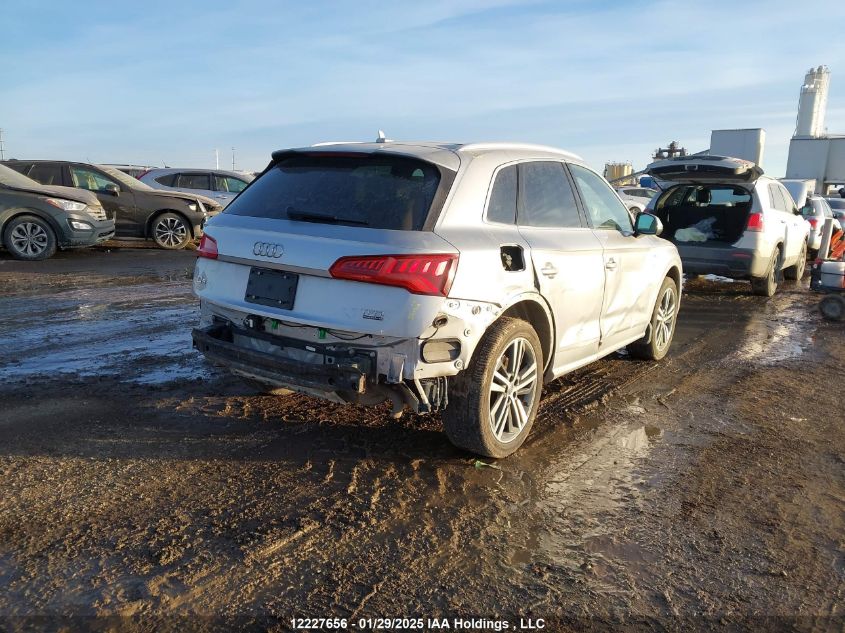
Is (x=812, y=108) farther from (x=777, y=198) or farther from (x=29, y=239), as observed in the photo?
(x=29, y=239)

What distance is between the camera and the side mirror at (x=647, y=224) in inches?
219

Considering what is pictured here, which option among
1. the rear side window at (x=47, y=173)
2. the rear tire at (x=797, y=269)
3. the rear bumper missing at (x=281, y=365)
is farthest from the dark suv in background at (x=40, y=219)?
the rear tire at (x=797, y=269)

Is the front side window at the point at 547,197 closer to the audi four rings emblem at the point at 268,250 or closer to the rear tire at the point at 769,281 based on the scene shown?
the audi four rings emblem at the point at 268,250

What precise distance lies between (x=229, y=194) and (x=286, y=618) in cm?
1530

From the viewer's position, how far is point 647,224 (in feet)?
18.3

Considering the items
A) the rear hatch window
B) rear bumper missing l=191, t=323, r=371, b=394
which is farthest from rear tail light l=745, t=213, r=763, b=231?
rear bumper missing l=191, t=323, r=371, b=394

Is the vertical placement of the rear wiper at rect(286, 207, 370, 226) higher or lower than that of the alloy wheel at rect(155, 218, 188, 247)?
higher

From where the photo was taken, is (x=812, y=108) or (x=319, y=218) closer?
(x=319, y=218)

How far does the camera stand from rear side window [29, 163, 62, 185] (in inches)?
538

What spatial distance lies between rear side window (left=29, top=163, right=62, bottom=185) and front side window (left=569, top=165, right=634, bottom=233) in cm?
1188

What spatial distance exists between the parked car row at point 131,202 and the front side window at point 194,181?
2.13 metres

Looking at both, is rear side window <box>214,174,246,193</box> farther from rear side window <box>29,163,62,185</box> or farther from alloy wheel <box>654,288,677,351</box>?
alloy wheel <box>654,288,677,351</box>

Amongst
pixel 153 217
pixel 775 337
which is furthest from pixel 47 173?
pixel 775 337

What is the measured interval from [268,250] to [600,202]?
276cm
